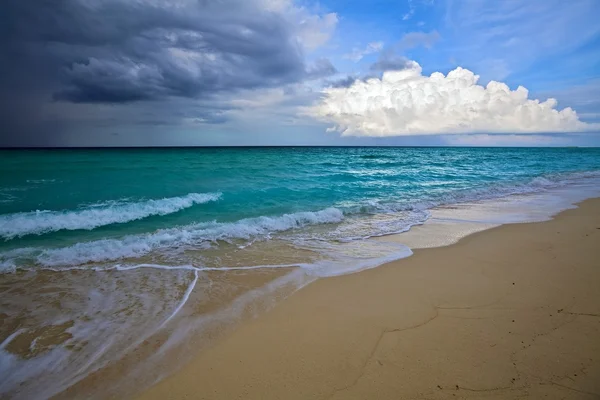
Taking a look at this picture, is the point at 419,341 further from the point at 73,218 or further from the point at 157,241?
the point at 73,218

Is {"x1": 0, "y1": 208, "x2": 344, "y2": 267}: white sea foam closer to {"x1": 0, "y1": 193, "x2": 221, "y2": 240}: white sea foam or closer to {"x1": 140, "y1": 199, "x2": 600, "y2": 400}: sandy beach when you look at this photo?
{"x1": 0, "y1": 193, "x2": 221, "y2": 240}: white sea foam

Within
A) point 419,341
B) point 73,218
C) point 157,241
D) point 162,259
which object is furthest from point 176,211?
point 419,341

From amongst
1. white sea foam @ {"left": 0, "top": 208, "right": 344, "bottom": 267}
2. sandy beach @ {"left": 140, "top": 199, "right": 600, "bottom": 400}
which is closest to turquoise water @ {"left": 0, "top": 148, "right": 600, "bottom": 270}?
white sea foam @ {"left": 0, "top": 208, "right": 344, "bottom": 267}

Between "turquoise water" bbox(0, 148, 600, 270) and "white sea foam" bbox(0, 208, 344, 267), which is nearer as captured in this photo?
"white sea foam" bbox(0, 208, 344, 267)

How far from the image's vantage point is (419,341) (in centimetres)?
335

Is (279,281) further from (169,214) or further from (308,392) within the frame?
(169,214)

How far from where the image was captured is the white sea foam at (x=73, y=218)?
30.4 feet

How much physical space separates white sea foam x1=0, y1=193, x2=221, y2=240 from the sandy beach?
28.7 ft

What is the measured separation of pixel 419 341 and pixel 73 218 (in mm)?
11367

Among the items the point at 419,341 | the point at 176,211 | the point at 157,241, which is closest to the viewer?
the point at 419,341

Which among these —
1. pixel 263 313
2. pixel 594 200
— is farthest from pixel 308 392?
pixel 594 200

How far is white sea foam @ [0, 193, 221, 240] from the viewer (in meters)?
9.27

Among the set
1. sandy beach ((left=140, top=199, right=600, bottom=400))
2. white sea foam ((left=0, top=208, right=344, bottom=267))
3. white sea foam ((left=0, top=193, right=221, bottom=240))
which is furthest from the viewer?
white sea foam ((left=0, top=193, right=221, bottom=240))

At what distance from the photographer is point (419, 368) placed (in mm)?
2906
